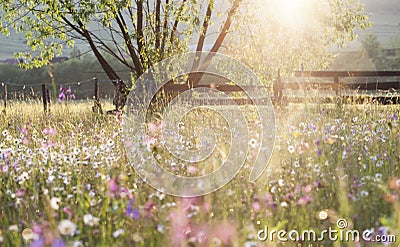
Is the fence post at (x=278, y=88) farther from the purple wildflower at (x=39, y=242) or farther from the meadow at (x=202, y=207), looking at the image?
the purple wildflower at (x=39, y=242)

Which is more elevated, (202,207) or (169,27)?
(169,27)

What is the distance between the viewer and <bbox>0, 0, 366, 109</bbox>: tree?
13492mm

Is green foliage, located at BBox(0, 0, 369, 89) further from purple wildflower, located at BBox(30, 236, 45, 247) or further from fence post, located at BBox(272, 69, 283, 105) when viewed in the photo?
purple wildflower, located at BBox(30, 236, 45, 247)

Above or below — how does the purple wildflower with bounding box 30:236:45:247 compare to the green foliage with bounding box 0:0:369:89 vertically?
below

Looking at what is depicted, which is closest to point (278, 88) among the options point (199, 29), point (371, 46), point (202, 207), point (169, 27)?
point (199, 29)

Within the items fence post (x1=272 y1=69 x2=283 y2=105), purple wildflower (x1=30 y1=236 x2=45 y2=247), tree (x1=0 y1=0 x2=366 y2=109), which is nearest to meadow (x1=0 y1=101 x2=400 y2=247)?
purple wildflower (x1=30 y1=236 x2=45 y2=247)

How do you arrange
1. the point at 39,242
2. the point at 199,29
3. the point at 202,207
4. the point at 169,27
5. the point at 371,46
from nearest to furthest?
the point at 39,242, the point at 202,207, the point at 199,29, the point at 169,27, the point at 371,46

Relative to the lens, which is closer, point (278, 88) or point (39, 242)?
point (39, 242)

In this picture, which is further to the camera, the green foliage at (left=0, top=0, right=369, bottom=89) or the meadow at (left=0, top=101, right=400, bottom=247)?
the green foliage at (left=0, top=0, right=369, bottom=89)

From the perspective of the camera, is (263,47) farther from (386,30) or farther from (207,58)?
(386,30)

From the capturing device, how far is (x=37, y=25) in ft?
44.2

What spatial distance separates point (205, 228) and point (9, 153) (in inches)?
125

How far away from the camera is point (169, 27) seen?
46.5ft

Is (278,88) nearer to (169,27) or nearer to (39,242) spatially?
(169,27)
